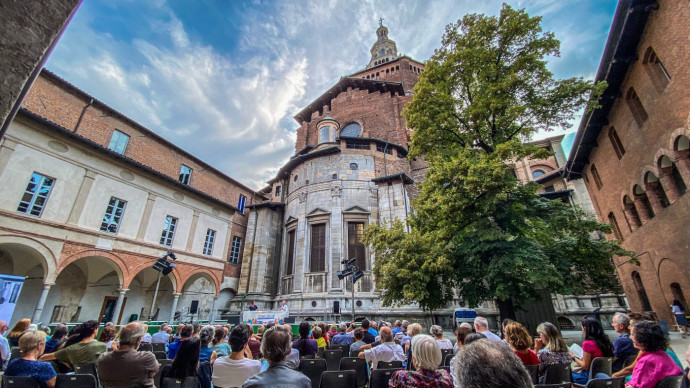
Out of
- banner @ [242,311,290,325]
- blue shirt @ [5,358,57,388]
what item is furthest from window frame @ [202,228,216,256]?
blue shirt @ [5,358,57,388]

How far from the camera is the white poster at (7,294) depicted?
955 cm

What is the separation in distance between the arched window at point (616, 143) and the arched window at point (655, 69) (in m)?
5.08

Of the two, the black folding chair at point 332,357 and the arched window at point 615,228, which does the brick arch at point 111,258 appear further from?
the arched window at point 615,228

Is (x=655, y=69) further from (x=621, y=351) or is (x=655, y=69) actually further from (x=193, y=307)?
(x=193, y=307)

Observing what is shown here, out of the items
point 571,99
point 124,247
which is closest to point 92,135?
point 124,247

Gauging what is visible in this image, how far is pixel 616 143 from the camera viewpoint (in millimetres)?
15352

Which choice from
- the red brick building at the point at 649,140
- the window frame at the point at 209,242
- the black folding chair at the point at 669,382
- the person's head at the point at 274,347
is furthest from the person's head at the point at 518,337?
the window frame at the point at 209,242

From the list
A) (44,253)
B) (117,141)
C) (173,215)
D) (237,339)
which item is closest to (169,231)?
(173,215)

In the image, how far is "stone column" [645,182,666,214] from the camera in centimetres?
1251

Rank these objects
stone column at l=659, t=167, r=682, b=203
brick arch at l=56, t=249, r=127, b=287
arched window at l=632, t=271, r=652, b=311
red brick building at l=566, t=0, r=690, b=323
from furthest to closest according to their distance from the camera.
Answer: arched window at l=632, t=271, r=652, b=311 < brick arch at l=56, t=249, r=127, b=287 < stone column at l=659, t=167, r=682, b=203 < red brick building at l=566, t=0, r=690, b=323

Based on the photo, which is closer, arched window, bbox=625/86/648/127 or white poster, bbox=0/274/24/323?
white poster, bbox=0/274/24/323

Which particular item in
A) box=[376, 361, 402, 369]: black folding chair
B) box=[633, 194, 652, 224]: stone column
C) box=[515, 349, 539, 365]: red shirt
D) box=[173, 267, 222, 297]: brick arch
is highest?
box=[633, 194, 652, 224]: stone column

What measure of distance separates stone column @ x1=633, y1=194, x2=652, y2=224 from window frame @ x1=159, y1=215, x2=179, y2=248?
26242mm

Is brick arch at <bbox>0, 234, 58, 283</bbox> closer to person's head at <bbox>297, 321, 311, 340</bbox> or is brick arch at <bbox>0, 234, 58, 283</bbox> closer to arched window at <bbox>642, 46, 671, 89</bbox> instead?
person's head at <bbox>297, 321, 311, 340</bbox>
